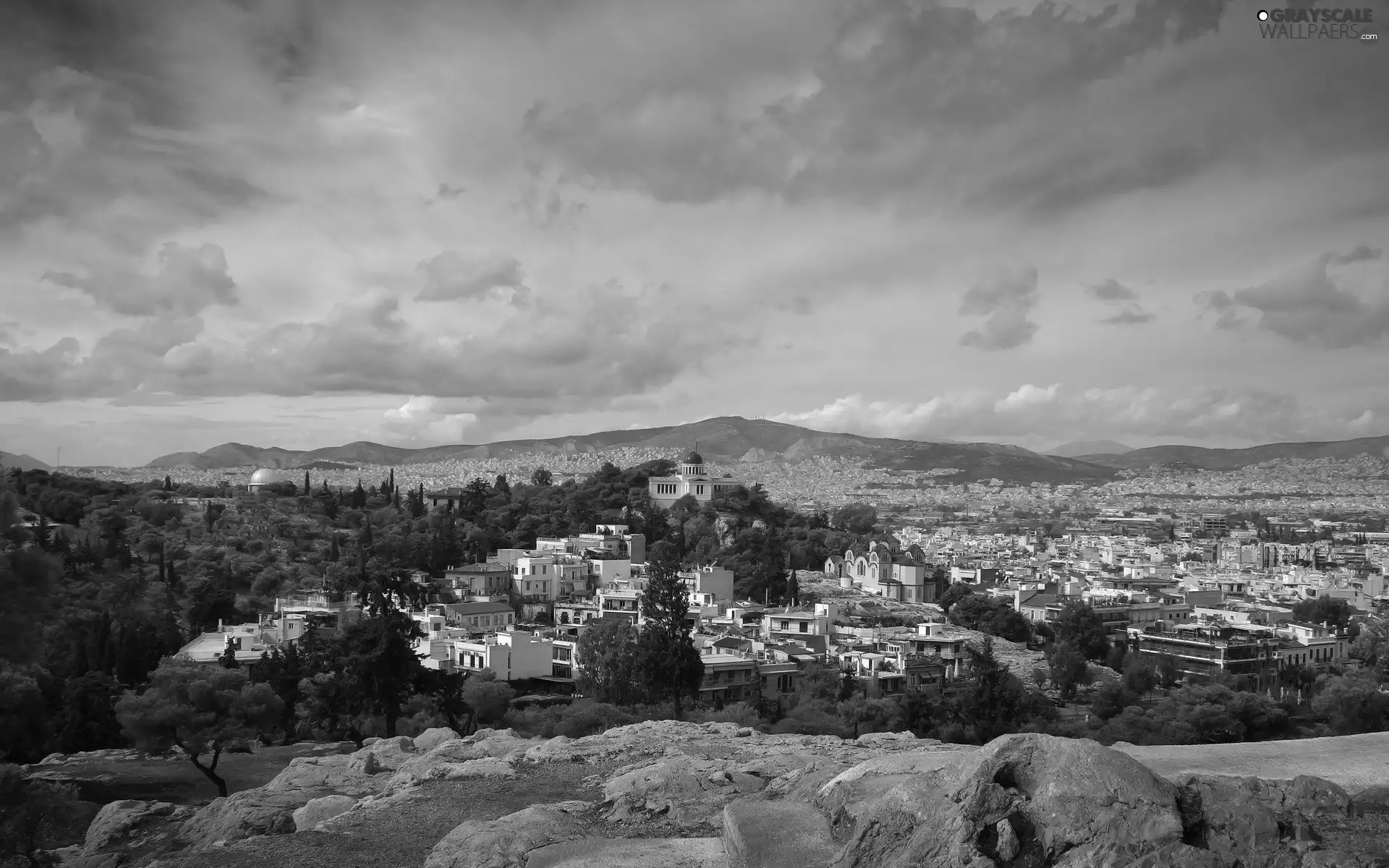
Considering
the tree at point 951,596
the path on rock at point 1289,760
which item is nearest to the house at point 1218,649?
the tree at point 951,596

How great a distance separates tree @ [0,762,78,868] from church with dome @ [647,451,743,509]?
65.2 metres

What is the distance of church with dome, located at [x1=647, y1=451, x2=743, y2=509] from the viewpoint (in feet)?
266

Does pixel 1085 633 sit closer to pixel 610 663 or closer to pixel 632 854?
pixel 610 663

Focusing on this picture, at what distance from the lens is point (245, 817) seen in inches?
515

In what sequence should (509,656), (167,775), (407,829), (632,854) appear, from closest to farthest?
(632,854) < (407,829) < (167,775) < (509,656)

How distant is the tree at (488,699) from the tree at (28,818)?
1501cm

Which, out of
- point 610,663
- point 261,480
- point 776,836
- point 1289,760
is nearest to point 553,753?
point 776,836

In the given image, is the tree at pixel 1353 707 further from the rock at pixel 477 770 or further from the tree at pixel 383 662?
the rock at pixel 477 770

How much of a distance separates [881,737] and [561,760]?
549 centimetres

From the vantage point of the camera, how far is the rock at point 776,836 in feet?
29.7

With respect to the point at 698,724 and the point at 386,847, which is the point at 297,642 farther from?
the point at 386,847

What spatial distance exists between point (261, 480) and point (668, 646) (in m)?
88.8

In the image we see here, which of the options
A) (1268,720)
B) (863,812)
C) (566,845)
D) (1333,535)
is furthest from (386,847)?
(1333,535)

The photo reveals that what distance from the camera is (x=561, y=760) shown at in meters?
15.1
